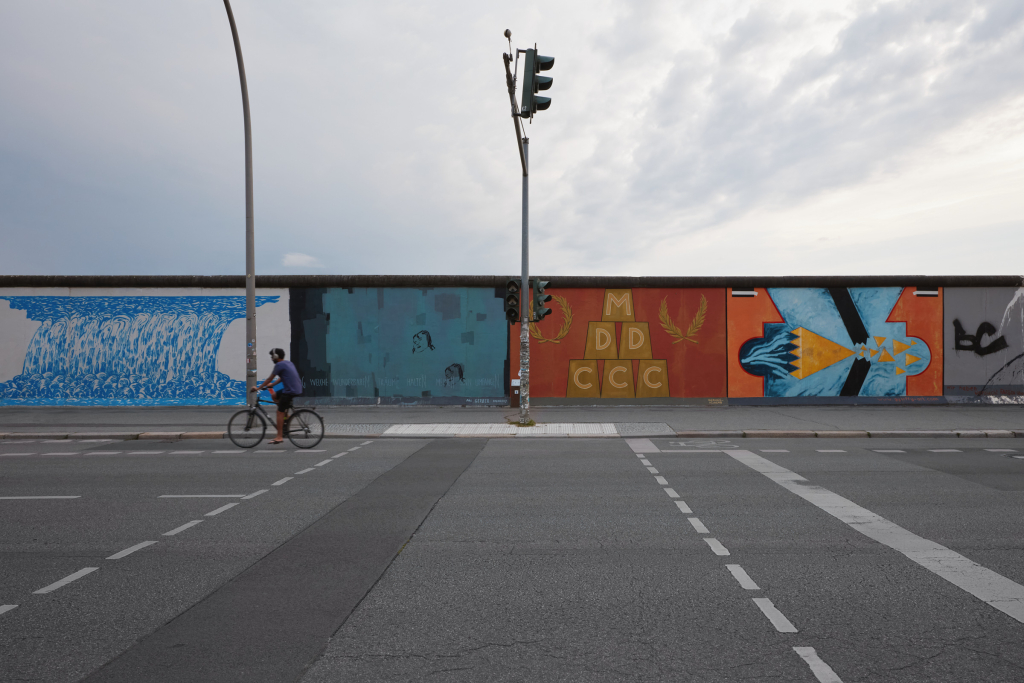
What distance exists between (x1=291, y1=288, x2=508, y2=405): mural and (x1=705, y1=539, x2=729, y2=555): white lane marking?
12.6 metres

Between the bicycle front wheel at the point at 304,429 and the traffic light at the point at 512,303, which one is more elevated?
the traffic light at the point at 512,303

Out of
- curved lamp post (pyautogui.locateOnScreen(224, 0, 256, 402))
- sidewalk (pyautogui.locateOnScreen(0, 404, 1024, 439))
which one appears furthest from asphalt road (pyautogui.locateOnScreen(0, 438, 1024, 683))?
curved lamp post (pyautogui.locateOnScreen(224, 0, 256, 402))

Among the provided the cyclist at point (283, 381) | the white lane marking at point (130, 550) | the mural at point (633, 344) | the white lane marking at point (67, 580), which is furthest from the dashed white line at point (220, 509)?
the mural at point (633, 344)

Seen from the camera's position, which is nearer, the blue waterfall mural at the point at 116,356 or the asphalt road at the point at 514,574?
the asphalt road at the point at 514,574

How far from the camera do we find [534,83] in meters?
10.3

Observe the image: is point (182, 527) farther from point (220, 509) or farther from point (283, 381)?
point (283, 381)

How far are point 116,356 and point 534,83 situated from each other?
15.6 m

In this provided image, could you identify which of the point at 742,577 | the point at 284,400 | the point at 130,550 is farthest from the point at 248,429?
the point at 742,577

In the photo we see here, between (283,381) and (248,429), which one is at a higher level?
(283,381)

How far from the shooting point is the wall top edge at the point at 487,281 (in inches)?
695

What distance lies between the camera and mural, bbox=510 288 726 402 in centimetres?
1778

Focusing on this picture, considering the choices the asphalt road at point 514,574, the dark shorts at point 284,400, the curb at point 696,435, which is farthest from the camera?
the curb at point 696,435

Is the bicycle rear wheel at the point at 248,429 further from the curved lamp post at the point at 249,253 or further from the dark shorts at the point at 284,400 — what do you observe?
the curved lamp post at the point at 249,253

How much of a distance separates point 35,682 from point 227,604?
3.77 feet
